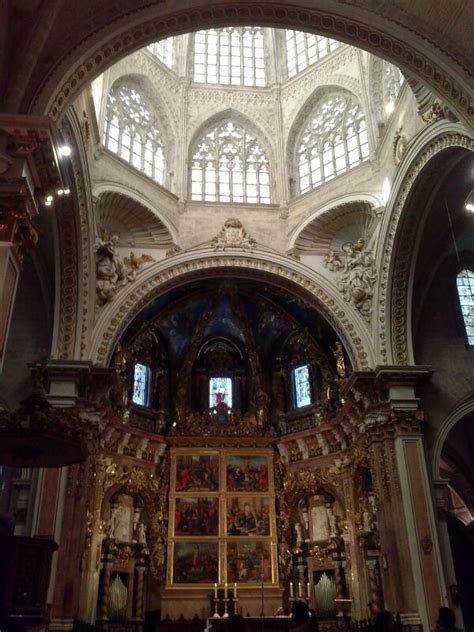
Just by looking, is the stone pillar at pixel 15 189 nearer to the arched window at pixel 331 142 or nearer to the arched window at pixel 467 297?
the arched window at pixel 331 142

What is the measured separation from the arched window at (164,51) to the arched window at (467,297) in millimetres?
13326

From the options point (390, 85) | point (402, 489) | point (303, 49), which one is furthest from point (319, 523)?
point (303, 49)

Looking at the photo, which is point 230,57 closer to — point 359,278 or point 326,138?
point 326,138

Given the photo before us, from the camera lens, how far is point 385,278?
19.4m

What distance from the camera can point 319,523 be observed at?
22.0 m

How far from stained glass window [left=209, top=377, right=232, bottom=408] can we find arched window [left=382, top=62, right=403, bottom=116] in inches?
459

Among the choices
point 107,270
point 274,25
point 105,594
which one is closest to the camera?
point 274,25

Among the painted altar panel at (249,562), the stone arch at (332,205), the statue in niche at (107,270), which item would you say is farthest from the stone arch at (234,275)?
the painted altar panel at (249,562)

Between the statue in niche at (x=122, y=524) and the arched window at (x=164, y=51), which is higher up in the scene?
the arched window at (x=164, y=51)

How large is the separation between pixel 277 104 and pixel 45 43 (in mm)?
14416

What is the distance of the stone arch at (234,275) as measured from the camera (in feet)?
63.2

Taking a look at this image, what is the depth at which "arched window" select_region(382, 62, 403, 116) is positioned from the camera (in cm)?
1945

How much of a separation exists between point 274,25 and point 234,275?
30.5 feet

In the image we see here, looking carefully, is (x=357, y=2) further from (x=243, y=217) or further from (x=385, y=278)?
(x=243, y=217)
